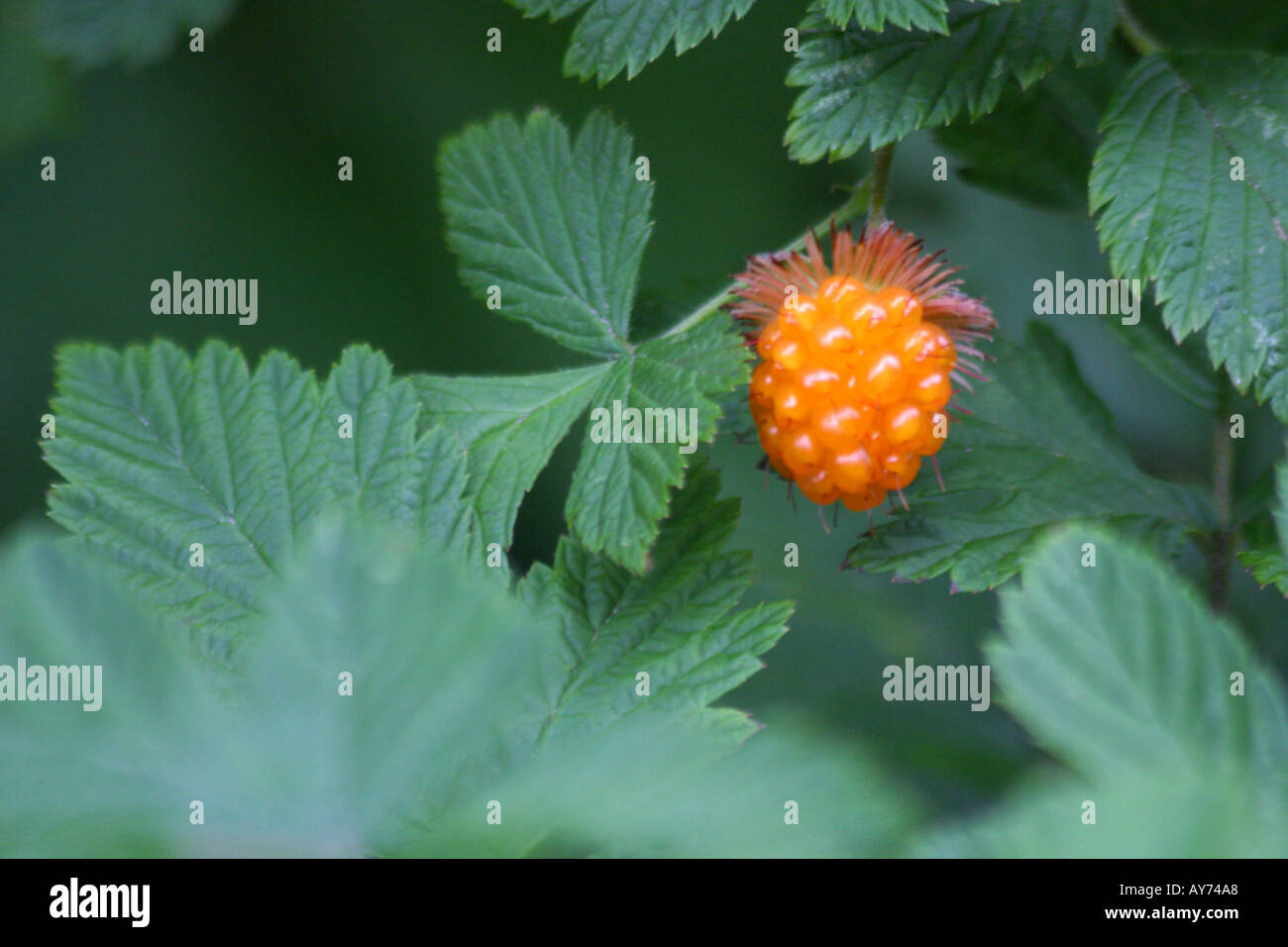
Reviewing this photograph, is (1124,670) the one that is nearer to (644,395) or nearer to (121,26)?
(644,395)

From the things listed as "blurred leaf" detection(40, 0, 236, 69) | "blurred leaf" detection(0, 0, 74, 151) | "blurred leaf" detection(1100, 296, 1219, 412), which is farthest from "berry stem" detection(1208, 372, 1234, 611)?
"blurred leaf" detection(0, 0, 74, 151)

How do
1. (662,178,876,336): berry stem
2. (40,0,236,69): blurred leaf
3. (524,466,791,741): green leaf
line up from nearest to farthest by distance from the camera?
1. (524,466,791,741): green leaf
2. (662,178,876,336): berry stem
3. (40,0,236,69): blurred leaf

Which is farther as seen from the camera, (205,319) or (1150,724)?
(205,319)

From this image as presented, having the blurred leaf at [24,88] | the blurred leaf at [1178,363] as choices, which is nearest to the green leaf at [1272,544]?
the blurred leaf at [1178,363]

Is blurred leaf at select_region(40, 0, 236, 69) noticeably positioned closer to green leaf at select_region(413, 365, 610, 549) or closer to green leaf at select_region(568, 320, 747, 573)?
green leaf at select_region(413, 365, 610, 549)

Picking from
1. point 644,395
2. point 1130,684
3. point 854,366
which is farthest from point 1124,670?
point 644,395

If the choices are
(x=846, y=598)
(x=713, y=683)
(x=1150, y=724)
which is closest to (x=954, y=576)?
(x=713, y=683)

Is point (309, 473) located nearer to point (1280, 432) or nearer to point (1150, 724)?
point (1150, 724)
